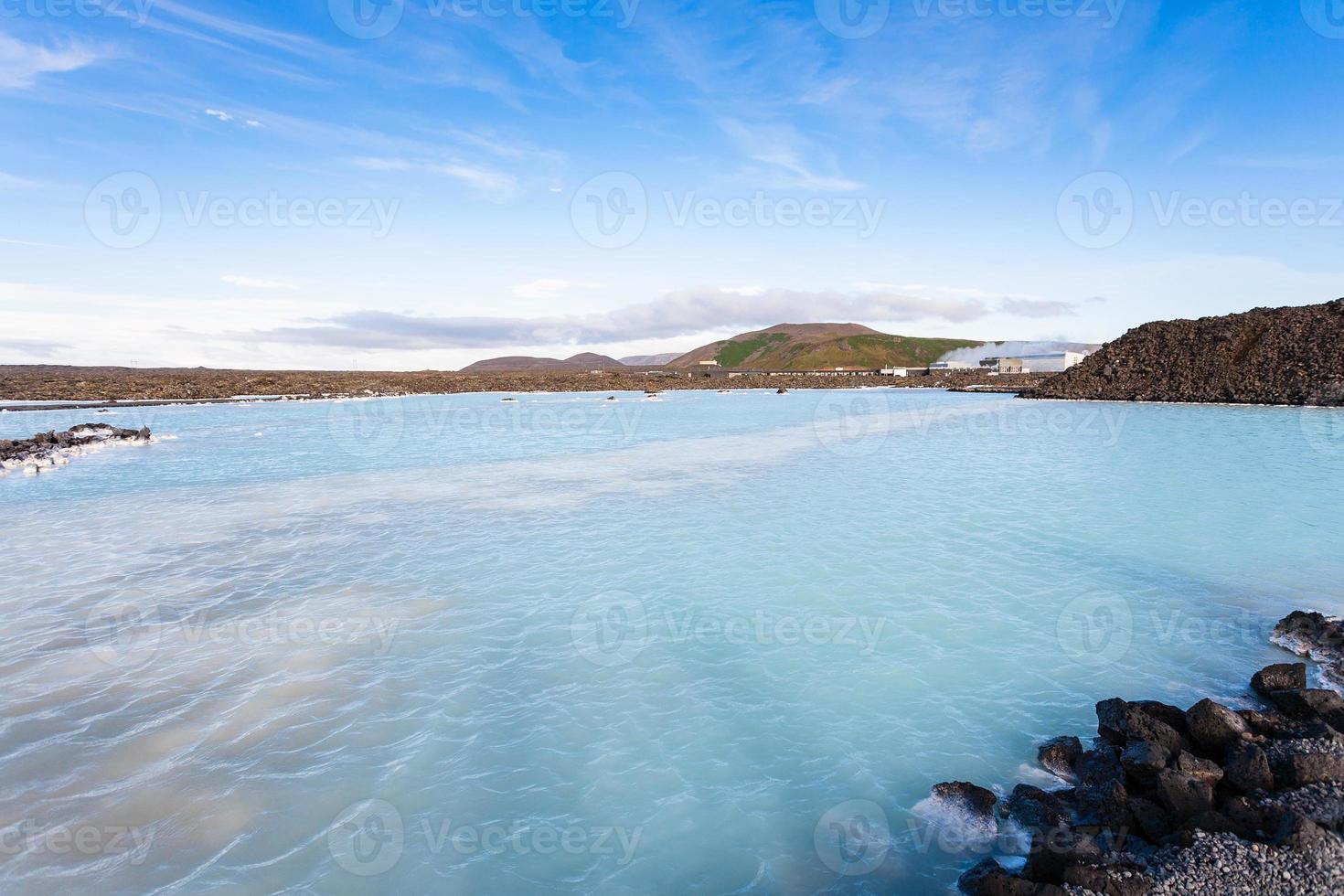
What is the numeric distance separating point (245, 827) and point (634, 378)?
4606 inches

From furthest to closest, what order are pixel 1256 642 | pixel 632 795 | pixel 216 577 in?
pixel 216 577, pixel 1256 642, pixel 632 795

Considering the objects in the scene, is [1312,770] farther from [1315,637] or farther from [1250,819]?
[1315,637]

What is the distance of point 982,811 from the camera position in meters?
4.78

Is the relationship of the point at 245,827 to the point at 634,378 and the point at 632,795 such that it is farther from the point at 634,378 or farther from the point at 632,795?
the point at 634,378

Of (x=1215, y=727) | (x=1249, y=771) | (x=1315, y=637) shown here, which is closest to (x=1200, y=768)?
(x=1249, y=771)

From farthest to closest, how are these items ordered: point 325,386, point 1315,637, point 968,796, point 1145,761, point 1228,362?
point 325,386 → point 1228,362 → point 1315,637 → point 968,796 → point 1145,761

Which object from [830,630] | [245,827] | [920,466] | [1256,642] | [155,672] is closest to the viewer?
[245,827]

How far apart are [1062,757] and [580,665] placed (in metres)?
4.74

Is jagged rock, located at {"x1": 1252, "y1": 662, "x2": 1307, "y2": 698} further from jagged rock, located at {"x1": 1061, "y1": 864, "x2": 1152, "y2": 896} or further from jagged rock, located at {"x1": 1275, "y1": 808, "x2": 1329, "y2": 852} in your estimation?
jagged rock, located at {"x1": 1061, "y1": 864, "x2": 1152, "y2": 896}

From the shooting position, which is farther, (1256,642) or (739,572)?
(739,572)

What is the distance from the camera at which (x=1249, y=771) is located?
449cm

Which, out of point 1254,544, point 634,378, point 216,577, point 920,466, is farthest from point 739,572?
point 634,378

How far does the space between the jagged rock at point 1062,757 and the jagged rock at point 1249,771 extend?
97 cm

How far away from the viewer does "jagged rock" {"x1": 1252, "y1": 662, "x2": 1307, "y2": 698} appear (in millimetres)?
6051
